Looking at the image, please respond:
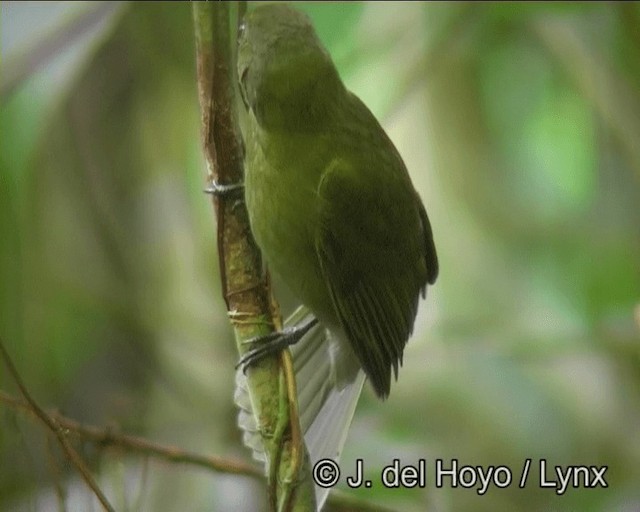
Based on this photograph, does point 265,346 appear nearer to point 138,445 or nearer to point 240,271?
point 240,271

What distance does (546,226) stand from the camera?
1.40 meters

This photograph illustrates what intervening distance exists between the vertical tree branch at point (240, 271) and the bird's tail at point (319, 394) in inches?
2.0

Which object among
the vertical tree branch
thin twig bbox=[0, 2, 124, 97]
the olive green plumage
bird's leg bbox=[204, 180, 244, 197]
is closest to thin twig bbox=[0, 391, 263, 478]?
the vertical tree branch

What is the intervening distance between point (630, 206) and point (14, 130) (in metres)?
1.05

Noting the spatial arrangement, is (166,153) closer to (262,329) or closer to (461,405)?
(262,329)

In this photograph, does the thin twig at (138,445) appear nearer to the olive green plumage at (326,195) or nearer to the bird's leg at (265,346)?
the bird's leg at (265,346)

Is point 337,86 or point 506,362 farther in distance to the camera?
point 506,362

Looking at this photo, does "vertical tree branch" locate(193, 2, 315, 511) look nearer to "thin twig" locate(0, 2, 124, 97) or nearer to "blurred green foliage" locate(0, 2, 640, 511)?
"blurred green foliage" locate(0, 2, 640, 511)

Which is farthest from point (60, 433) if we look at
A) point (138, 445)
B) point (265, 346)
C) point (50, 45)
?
point (50, 45)

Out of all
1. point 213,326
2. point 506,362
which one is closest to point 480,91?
point 506,362

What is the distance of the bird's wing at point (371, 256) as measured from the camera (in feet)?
4.17

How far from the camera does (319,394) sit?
1375 mm

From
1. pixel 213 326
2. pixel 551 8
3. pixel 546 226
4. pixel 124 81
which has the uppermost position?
pixel 551 8

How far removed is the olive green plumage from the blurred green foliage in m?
0.09
